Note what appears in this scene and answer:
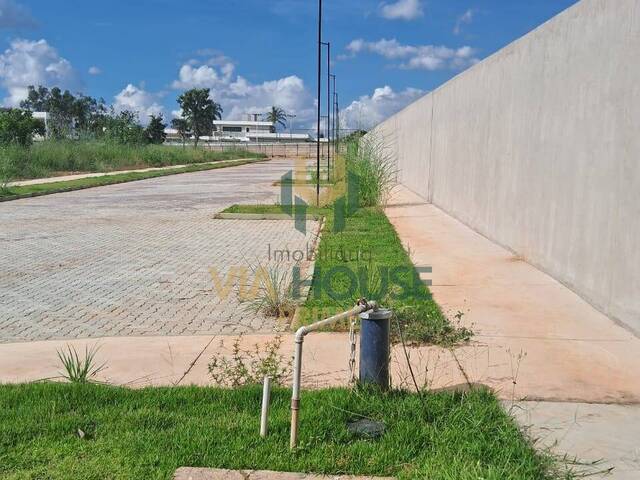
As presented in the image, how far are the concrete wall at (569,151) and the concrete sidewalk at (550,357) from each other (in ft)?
1.15

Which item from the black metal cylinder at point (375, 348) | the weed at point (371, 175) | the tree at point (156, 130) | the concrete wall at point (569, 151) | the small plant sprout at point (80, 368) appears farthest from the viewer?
the tree at point (156, 130)

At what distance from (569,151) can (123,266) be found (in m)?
6.02

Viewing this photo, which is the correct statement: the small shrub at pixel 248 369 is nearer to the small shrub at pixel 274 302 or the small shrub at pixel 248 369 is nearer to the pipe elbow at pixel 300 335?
the pipe elbow at pixel 300 335

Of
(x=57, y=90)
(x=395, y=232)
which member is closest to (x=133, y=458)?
(x=395, y=232)

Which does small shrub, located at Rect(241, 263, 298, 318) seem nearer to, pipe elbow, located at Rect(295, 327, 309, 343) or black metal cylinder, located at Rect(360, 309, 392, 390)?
black metal cylinder, located at Rect(360, 309, 392, 390)

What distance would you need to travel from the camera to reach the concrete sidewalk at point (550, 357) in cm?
344

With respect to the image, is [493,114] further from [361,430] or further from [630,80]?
[361,430]

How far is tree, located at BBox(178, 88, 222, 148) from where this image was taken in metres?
84.6

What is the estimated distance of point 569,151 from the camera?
6898 millimetres

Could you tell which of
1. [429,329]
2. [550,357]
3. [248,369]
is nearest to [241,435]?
[248,369]

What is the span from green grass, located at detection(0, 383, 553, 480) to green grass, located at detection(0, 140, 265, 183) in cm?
2058

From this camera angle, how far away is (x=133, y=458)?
3123 mm

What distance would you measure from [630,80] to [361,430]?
4.08 metres

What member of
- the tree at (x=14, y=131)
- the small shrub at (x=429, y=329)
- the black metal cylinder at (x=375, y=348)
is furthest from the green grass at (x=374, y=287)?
the tree at (x=14, y=131)
